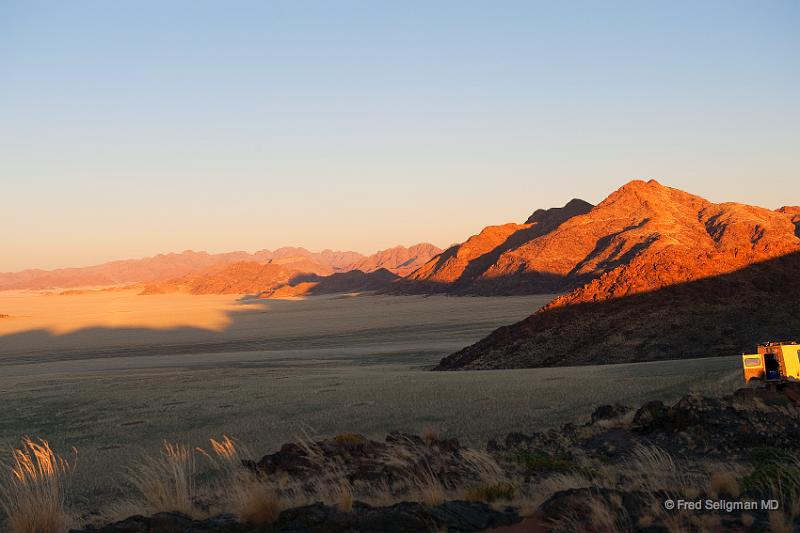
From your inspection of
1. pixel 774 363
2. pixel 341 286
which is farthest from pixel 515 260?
pixel 774 363

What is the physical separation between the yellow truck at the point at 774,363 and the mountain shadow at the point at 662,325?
43.0 ft

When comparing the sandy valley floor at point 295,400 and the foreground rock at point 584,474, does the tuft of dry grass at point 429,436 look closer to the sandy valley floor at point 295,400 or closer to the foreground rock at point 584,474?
the foreground rock at point 584,474

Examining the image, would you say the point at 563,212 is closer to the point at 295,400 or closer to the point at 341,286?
the point at 341,286

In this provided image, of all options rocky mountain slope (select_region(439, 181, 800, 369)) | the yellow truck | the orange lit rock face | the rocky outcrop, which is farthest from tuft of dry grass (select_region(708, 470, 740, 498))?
the rocky outcrop

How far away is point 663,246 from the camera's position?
102 meters

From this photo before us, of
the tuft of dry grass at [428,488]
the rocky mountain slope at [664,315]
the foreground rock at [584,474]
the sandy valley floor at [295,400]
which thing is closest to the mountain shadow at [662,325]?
the rocky mountain slope at [664,315]

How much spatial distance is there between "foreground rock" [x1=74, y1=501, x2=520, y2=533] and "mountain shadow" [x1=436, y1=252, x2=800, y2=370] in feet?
76.3

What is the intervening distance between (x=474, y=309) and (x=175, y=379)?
62226 mm

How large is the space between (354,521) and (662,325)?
87.8ft

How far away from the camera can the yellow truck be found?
15.4m

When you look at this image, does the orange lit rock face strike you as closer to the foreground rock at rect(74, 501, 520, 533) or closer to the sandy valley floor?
the sandy valley floor

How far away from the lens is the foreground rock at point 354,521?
7223mm

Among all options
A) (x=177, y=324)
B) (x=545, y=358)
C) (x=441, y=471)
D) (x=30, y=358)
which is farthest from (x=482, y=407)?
(x=177, y=324)

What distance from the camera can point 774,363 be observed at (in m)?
15.7
